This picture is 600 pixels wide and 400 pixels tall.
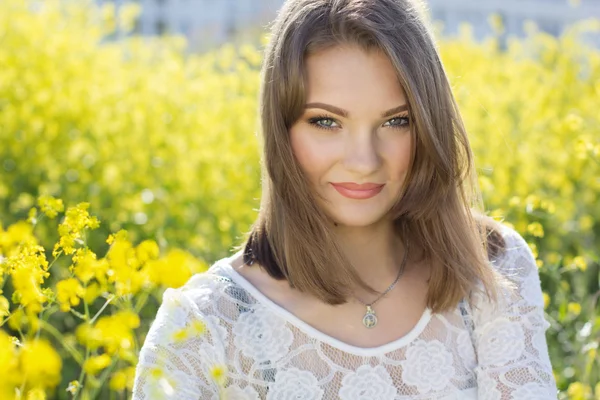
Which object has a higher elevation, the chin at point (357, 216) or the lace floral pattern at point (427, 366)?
the chin at point (357, 216)

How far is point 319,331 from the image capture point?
1.77 meters

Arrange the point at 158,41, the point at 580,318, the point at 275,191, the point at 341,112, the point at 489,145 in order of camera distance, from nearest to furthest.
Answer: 1. the point at 341,112
2. the point at 275,191
3. the point at 580,318
4. the point at 489,145
5. the point at 158,41

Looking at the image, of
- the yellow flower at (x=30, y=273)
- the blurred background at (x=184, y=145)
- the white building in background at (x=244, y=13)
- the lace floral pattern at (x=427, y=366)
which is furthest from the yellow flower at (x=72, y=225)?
the white building in background at (x=244, y=13)

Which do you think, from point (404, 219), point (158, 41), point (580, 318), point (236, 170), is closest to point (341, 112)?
point (404, 219)

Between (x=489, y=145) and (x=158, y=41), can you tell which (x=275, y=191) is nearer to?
(x=489, y=145)

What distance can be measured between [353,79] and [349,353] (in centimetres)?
49

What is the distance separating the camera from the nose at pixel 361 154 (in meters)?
1.66

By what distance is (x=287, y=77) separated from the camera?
1.72 m

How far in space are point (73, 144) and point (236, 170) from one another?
66 cm

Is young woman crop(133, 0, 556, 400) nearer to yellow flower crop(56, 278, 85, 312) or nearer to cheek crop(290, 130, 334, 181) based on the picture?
cheek crop(290, 130, 334, 181)

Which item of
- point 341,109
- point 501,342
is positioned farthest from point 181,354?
point 501,342

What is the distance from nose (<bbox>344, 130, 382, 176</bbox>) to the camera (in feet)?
5.46

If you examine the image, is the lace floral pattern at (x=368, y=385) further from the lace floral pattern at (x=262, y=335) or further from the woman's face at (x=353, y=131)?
the woman's face at (x=353, y=131)

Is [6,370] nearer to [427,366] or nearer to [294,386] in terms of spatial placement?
[294,386]
